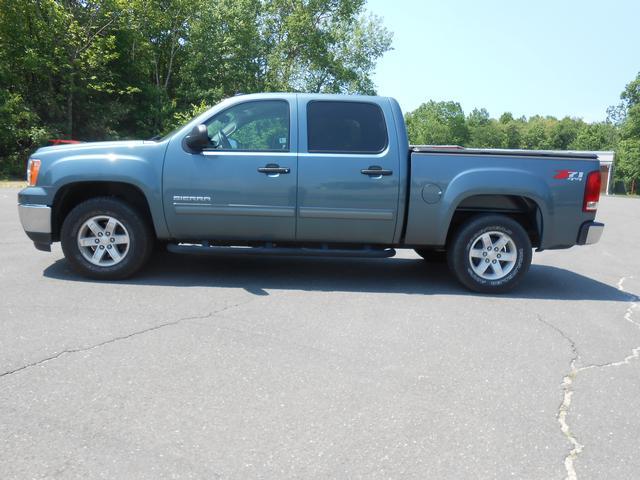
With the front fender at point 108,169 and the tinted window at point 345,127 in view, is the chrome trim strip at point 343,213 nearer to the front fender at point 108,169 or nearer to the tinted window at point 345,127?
the tinted window at point 345,127

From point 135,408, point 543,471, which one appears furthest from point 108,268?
point 543,471

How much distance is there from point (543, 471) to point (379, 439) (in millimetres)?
764

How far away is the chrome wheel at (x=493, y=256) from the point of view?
586 cm

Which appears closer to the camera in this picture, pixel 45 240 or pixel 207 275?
pixel 45 240

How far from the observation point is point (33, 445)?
2566 mm

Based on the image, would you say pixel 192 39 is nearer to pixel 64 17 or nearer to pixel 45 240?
pixel 64 17

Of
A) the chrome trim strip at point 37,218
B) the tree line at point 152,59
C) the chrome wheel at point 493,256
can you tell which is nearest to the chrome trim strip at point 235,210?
Result: the chrome trim strip at point 37,218

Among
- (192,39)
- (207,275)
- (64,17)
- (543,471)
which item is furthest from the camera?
(192,39)

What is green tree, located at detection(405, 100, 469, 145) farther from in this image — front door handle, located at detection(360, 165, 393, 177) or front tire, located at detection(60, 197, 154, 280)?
front tire, located at detection(60, 197, 154, 280)

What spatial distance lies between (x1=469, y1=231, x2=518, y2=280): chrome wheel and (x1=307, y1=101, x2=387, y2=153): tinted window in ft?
4.86

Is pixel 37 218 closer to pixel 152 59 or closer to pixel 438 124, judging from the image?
pixel 152 59

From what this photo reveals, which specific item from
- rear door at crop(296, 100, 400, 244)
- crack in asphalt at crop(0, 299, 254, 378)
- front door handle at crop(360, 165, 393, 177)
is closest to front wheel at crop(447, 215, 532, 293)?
rear door at crop(296, 100, 400, 244)

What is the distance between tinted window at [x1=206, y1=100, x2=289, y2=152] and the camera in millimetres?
5719

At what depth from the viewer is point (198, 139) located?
5.46 m
